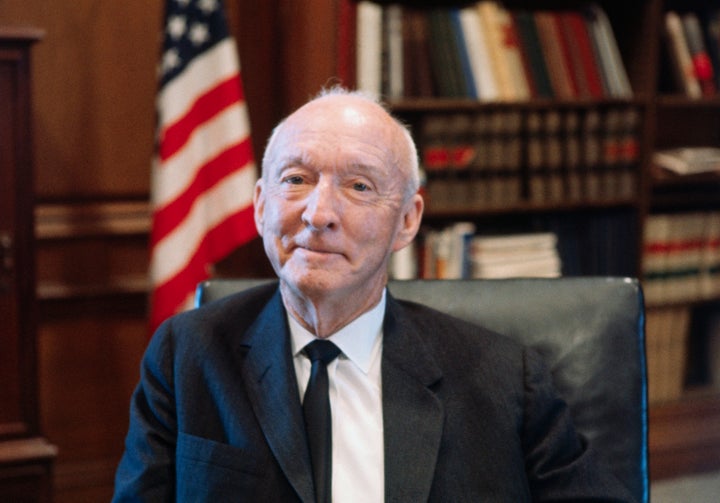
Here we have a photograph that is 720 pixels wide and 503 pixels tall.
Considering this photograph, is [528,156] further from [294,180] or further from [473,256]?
[294,180]

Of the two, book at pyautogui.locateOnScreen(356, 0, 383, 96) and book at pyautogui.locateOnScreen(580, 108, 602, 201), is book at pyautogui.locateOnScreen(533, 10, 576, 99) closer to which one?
book at pyautogui.locateOnScreen(580, 108, 602, 201)

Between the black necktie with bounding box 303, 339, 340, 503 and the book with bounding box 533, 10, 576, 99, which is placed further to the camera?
the book with bounding box 533, 10, 576, 99

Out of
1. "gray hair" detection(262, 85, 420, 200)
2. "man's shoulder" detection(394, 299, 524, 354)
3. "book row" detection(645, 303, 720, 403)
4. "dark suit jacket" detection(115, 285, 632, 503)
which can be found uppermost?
"gray hair" detection(262, 85, 420, 200)

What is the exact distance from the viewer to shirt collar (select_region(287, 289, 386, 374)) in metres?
1.56

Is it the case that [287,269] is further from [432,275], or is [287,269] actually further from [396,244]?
[432,275]

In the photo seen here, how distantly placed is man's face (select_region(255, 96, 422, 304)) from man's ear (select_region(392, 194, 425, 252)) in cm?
6

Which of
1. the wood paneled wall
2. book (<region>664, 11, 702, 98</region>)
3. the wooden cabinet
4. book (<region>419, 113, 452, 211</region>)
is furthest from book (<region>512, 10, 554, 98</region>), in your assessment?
the wooden cabinet

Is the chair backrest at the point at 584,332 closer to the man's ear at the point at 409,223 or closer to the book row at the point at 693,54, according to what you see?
the man's ear at the point at 409,223

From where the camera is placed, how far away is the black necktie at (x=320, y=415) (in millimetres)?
1462

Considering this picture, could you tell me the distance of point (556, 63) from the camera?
3365mm

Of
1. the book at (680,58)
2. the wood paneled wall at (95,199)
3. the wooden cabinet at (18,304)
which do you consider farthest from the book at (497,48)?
the wooden cabinet at (18,304)

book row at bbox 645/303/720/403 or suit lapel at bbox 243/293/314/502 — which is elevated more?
suit lapel at bbox 243/293/314/502

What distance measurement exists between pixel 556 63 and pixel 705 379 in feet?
4.93

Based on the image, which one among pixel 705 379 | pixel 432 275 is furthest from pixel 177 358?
pixel 705 379
